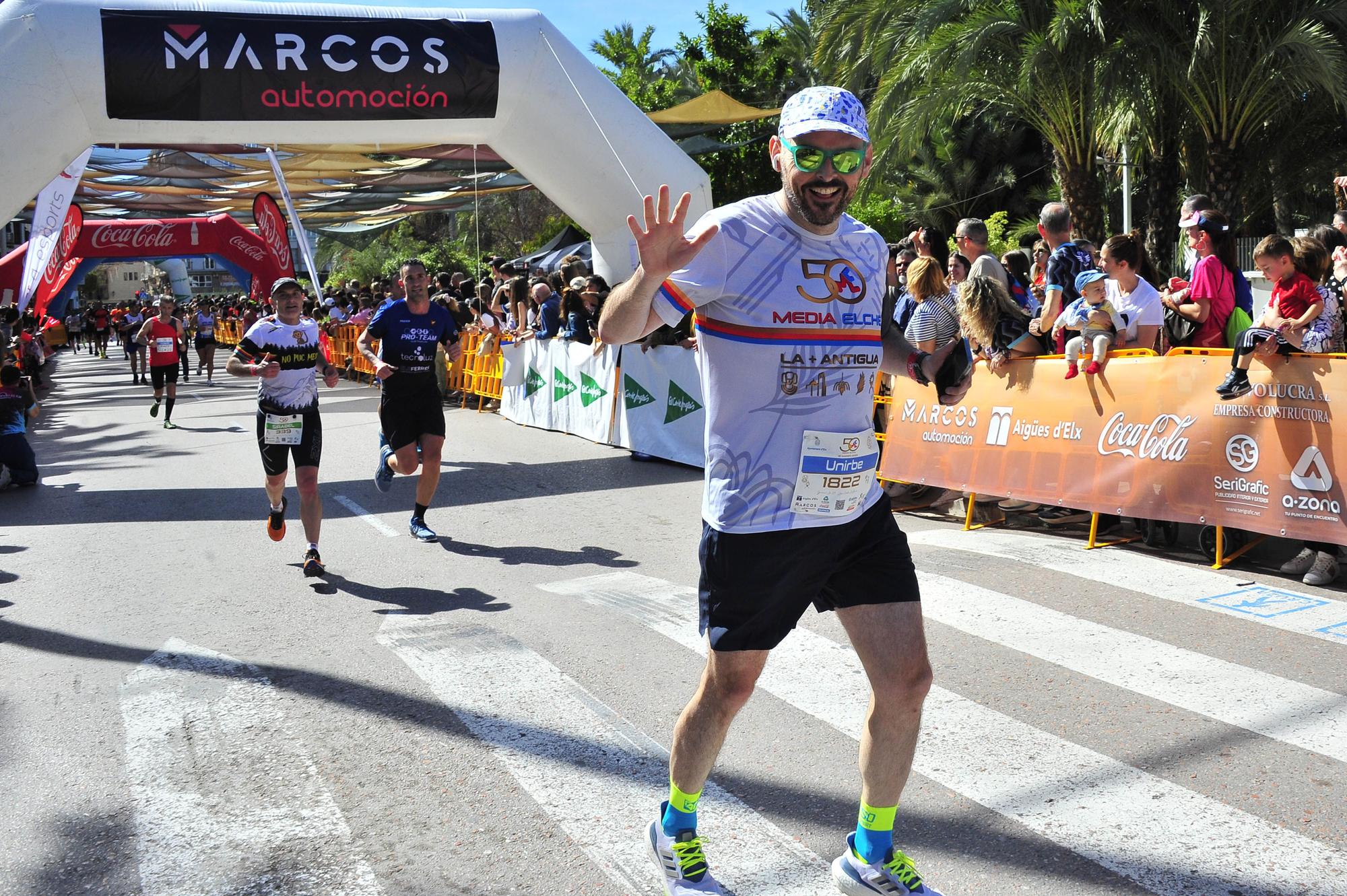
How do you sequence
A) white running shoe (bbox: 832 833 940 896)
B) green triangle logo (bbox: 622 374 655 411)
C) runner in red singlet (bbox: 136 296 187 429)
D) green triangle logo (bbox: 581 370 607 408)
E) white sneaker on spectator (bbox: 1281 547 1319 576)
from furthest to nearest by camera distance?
runner in red singlet (bbox: 136 296 187 429)
green triangle logo (bbox: 581 370 607 408)
green triangle logo (bbox: 622 374 655 411)
white sneaker on spectator (bbox: 1281 547 1319 576)
white running shoe (bbox: 832 833 940 896)

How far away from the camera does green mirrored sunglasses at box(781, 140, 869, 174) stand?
3078mm

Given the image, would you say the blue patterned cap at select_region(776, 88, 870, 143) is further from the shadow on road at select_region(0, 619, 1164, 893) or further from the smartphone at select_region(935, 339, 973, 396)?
the shadow on road at select_region(0, 619, 1164, 893)

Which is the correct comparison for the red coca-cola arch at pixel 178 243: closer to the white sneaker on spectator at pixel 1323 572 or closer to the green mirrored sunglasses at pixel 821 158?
the white sneaker on spectator at pixel 1323 572

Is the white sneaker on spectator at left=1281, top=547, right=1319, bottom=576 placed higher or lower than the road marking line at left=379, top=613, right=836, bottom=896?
higher

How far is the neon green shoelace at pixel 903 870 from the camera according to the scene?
10.5 feet

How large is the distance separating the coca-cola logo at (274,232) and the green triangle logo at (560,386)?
44.7 feet

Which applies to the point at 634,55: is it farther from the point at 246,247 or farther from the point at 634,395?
the point at 634,395

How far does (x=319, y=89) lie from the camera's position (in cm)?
1232

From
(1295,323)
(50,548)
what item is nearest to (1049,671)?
(1295,323)

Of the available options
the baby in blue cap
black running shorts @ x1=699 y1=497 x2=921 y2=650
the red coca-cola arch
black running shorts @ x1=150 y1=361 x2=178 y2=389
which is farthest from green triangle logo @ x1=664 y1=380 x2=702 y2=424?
the red coca-cola arch

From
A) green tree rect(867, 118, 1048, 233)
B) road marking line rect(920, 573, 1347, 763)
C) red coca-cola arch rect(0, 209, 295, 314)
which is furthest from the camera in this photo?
red coca-cola arch rect(0, 209, 295, 314)

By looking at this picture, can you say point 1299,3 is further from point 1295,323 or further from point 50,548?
point 50,548

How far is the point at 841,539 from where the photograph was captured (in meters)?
3.24

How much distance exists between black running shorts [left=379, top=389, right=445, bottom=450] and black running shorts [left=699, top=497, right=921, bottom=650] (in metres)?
6.06
